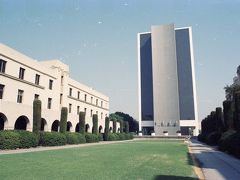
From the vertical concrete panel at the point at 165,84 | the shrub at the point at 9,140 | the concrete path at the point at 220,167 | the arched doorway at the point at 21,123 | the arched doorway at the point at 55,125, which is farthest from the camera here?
the vertical concrete panel at the point at 165,84

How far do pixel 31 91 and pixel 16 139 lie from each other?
493 inches

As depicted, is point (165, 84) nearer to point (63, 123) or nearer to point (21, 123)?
point (63, 123)

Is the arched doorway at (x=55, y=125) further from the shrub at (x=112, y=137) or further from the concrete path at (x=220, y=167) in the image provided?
the concrete path at (x=220, y=167)

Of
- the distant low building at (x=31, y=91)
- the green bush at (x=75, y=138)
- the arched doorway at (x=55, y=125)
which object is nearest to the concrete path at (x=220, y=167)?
the green bush at (x=75, y=138)

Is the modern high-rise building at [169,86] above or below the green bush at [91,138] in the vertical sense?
above

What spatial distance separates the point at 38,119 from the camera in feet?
90.0

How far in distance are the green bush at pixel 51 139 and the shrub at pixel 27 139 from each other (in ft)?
4.85

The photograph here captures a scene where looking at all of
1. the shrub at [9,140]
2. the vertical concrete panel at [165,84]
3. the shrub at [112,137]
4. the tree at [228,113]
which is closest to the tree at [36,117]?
the shrub at [9,140]

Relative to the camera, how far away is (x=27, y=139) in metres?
23.4

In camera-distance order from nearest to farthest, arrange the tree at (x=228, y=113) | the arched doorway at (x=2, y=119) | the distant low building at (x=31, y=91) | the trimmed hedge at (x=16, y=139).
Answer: the trimmed hedge at (x=16, y=139) < the arched doorway at (x=2, y=119) < the tree at (x=228, y=113) < the distant low building at (x=31, y=91)

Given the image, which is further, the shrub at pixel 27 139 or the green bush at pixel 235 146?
the shrub at pixel 27 139

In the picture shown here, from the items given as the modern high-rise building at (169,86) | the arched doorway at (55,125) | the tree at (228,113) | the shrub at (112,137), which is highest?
the modern high-rise building at (169,86)

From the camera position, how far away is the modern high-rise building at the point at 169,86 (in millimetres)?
89875

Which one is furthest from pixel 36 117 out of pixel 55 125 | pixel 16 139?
pixel 55 125
